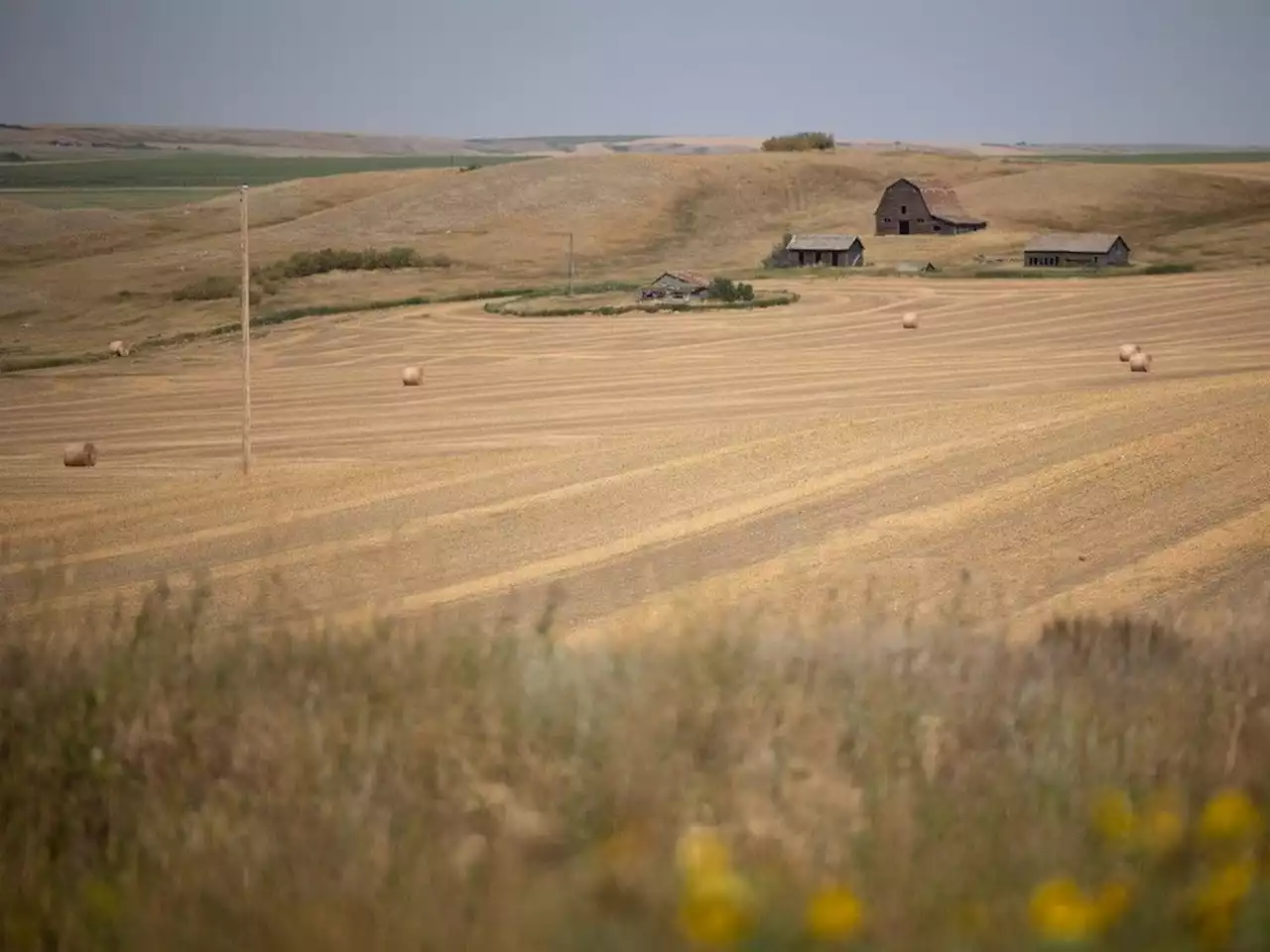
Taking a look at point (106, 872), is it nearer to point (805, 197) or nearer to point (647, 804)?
point (647, 804)

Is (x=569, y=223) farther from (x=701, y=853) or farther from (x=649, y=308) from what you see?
(x=701, y=853)

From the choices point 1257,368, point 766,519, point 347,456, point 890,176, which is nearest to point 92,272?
point 347,456

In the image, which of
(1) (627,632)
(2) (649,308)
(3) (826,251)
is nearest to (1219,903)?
(1) (627,632)

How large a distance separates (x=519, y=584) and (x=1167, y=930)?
13386 millimetres

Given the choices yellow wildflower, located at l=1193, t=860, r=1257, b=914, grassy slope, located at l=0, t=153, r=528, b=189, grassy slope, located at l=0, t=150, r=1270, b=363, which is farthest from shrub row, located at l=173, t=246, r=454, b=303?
yellow wildflower, located at l=1193, t=860, r=1257, b=914

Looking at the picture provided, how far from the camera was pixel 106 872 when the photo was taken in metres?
5.21

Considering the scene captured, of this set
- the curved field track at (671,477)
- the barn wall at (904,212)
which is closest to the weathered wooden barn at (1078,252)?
the barn wall at (904,212)

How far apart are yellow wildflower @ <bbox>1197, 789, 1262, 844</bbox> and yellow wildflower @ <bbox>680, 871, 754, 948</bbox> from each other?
125cm

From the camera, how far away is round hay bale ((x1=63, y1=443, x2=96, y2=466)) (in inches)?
1097

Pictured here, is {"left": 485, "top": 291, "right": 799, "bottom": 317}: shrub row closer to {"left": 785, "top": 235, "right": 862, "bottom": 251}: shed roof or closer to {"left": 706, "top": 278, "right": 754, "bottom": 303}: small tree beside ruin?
{"left": 706, "top": 278, "right": 754, "bottom": 303}: small tree beside ruin

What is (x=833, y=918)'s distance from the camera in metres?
3.39

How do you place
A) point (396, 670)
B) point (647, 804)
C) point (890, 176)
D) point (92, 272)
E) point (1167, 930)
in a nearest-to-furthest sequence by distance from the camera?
1. point (1167, 930)
2. point (647, 804)
3. point (396, 670)
4. point (92, 272)
5. point (890, 176)

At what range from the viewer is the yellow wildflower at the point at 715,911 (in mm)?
3375

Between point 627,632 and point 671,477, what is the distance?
44.4 feet
